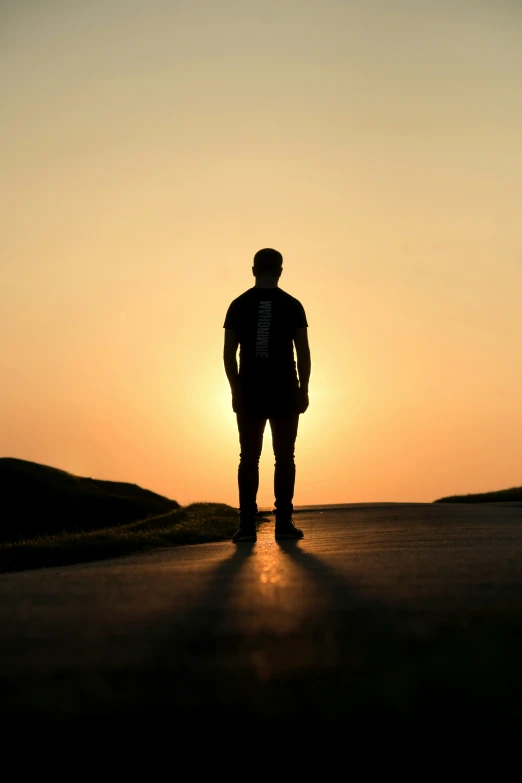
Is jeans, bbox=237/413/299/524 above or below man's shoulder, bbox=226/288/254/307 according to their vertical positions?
below

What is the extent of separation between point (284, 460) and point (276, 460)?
0.21 feet

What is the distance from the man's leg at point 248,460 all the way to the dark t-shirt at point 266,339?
0.48ft

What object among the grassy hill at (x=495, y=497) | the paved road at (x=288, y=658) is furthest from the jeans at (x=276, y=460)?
the grassy hill at (x=495, y=497)

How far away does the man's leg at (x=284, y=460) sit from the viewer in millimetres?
6930

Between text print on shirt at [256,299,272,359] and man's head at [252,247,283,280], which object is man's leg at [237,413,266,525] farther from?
man's head at [252,247,283,280]

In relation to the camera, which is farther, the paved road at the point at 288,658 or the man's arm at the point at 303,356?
the man's arm at the point at 303,356

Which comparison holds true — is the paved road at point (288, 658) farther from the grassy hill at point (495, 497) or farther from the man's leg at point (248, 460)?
the grassy hill at point (495, 497)

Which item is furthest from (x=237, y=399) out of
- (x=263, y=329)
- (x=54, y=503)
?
(x=54, y=503)

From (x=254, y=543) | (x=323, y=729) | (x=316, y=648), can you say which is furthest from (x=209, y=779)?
(x=254, y=543)

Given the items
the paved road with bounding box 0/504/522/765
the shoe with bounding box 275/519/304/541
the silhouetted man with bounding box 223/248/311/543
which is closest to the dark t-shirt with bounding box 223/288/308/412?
the silhouetted man with bounding box 223/248/311/543

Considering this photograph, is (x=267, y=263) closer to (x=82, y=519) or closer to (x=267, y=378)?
(x=267, y=378)

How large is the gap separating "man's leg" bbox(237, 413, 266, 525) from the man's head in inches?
46.8

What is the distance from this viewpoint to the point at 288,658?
7.12 ft

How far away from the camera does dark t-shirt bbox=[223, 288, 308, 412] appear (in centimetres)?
695
